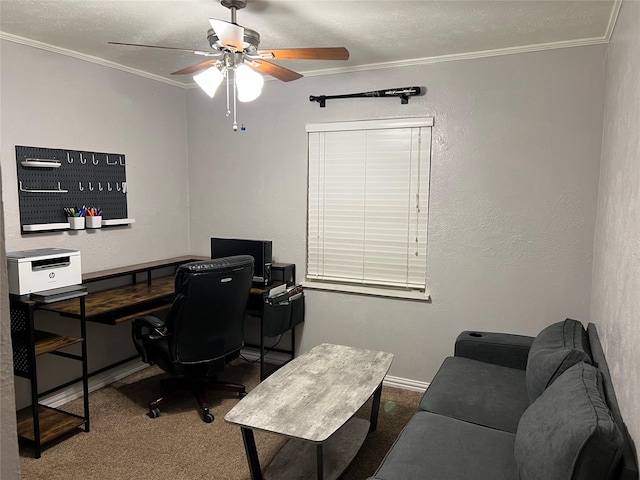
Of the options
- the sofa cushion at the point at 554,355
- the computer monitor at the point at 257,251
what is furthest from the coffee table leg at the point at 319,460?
the computer monitor at the point at 257,251

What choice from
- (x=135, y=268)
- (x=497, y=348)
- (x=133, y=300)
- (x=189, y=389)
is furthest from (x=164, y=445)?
(x=497, y=348)

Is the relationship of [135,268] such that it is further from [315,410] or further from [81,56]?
[315,410]

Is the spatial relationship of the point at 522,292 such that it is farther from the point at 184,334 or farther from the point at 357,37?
the point at 184,334

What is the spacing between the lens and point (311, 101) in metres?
3.63

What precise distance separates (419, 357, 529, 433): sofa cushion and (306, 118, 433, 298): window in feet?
2.90

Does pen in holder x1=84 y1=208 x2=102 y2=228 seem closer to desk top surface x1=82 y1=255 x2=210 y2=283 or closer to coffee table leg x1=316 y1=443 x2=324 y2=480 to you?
desk top surface x1=82 y1=255 x2=210 y2=283

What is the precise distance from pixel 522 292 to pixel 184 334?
7.42 feet

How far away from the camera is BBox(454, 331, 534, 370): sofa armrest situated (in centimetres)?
273

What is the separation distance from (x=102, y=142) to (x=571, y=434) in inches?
135

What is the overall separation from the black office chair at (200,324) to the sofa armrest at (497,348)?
4.82ft

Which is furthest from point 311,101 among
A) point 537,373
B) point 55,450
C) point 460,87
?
point 55,450

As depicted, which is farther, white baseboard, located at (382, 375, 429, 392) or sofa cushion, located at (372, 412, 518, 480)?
white baseboard, located at (382, 375, 429, 392)

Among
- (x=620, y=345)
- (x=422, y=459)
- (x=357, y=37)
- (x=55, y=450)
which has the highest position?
(x=357, y=37)

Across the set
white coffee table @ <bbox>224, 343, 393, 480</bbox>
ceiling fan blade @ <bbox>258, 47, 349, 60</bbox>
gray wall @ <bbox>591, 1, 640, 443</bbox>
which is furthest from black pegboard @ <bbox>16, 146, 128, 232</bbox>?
gray wall @ <bbox>591, 1, 640, 443</bbox>
